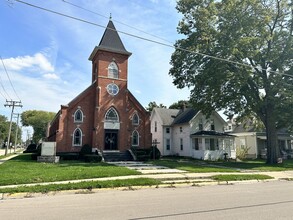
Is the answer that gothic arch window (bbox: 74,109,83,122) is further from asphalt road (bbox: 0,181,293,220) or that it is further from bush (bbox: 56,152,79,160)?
asphalt road (bbox: 0,181,293,220)

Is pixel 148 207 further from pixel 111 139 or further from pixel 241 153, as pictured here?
pixel 241 153

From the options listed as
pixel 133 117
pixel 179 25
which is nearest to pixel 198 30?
pixel 179 25

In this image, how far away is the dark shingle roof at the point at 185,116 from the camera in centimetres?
3772

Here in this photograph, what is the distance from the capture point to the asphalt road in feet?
21.5

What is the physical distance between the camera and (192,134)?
36.1 m

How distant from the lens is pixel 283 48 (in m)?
25.5

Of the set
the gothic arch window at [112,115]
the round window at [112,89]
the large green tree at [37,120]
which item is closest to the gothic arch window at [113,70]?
the round window at [112,89]

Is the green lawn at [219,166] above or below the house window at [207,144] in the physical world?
below

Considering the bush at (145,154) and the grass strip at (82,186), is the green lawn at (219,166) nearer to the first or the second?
the bush at (145,154)

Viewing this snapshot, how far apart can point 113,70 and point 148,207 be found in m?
24.9

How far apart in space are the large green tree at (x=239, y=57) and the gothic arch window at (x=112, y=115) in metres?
8.15

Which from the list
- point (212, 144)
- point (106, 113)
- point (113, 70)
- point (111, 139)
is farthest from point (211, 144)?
point (113, 70)

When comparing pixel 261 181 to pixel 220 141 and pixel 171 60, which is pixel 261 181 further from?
pixel 220 141

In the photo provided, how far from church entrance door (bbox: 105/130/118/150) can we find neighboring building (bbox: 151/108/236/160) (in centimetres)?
710
